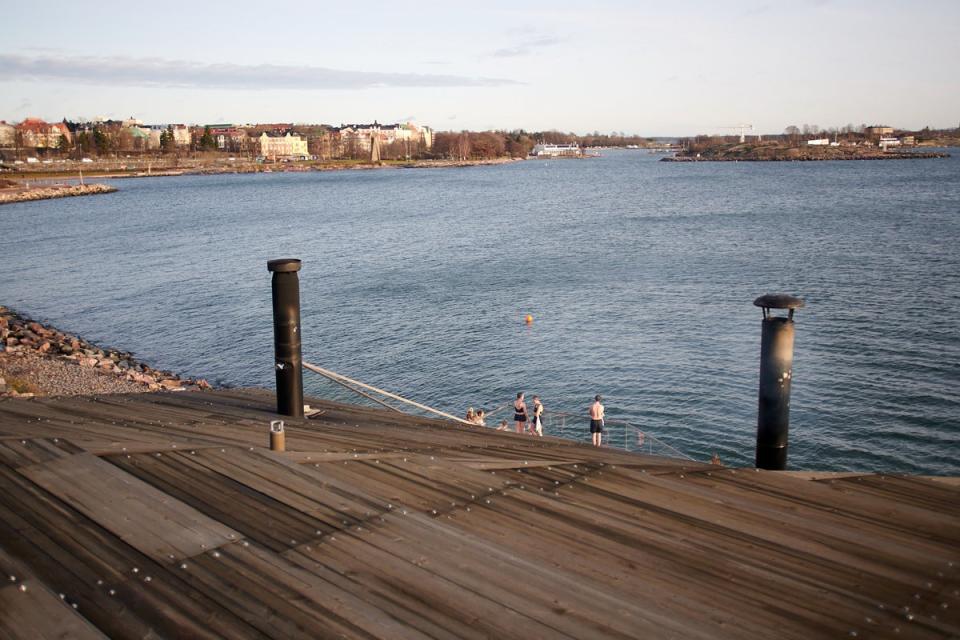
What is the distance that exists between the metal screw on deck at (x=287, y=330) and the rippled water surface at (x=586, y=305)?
12.3m

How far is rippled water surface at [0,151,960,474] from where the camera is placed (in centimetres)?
2150

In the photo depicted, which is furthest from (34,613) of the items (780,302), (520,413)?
(520,413)

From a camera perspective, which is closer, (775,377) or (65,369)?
(775,377)

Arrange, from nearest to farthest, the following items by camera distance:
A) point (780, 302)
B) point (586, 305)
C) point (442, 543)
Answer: point (442, 543)
point (780, 302)
point (586, 305)

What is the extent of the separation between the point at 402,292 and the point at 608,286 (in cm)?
993

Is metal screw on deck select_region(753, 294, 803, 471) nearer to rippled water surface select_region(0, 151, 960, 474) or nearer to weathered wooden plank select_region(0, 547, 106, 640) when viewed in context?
weathered wooden plank select_region(0, 547, 106, 640)

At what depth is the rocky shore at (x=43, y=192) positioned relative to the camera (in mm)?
105125

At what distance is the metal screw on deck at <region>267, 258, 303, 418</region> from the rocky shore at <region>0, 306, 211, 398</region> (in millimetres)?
11170

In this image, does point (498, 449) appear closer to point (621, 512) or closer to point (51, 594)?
point (621, 512)

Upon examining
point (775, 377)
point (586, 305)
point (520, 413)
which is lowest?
point (586, 305)

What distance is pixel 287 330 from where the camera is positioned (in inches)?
333

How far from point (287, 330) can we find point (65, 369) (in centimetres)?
1887

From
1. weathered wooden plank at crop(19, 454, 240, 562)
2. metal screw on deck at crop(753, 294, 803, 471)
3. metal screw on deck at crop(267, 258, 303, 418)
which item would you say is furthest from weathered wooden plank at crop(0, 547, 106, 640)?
metal screw on deck at crop(753, 294, 803, 471)

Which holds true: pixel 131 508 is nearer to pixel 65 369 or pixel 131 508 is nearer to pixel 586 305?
pixel 65 369
